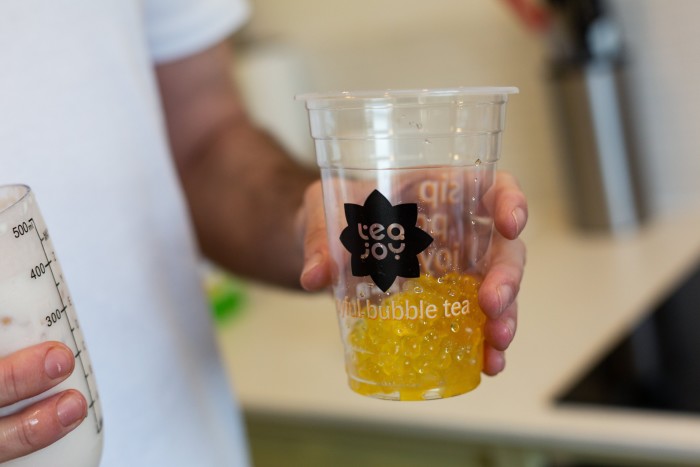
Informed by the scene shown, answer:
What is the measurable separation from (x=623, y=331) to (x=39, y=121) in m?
0.79

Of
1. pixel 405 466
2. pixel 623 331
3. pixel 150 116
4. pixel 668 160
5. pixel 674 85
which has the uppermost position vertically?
pixel 150 116

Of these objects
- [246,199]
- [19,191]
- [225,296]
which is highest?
[19,191]

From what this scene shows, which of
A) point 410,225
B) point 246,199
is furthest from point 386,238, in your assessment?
point 246,199

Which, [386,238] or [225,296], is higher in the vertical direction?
[386,238]

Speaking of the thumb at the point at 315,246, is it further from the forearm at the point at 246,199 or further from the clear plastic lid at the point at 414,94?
the forearm at the point at 246,199

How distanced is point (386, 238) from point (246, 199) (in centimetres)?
47

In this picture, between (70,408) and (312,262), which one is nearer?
(70,408)

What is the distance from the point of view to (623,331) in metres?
1.17

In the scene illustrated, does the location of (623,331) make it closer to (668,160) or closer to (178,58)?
(668,160)

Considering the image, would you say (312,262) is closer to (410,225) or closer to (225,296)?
(410,225)

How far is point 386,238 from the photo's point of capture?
0.51 metres

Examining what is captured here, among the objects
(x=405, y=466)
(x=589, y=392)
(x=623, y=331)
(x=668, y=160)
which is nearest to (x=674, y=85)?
(x=668, y=160)

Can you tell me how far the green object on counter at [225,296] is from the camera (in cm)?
156

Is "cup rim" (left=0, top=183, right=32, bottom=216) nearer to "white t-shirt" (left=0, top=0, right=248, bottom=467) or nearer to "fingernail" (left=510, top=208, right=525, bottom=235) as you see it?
"white t-shirt" (left=0, top=0, right=248, bottom=467)
